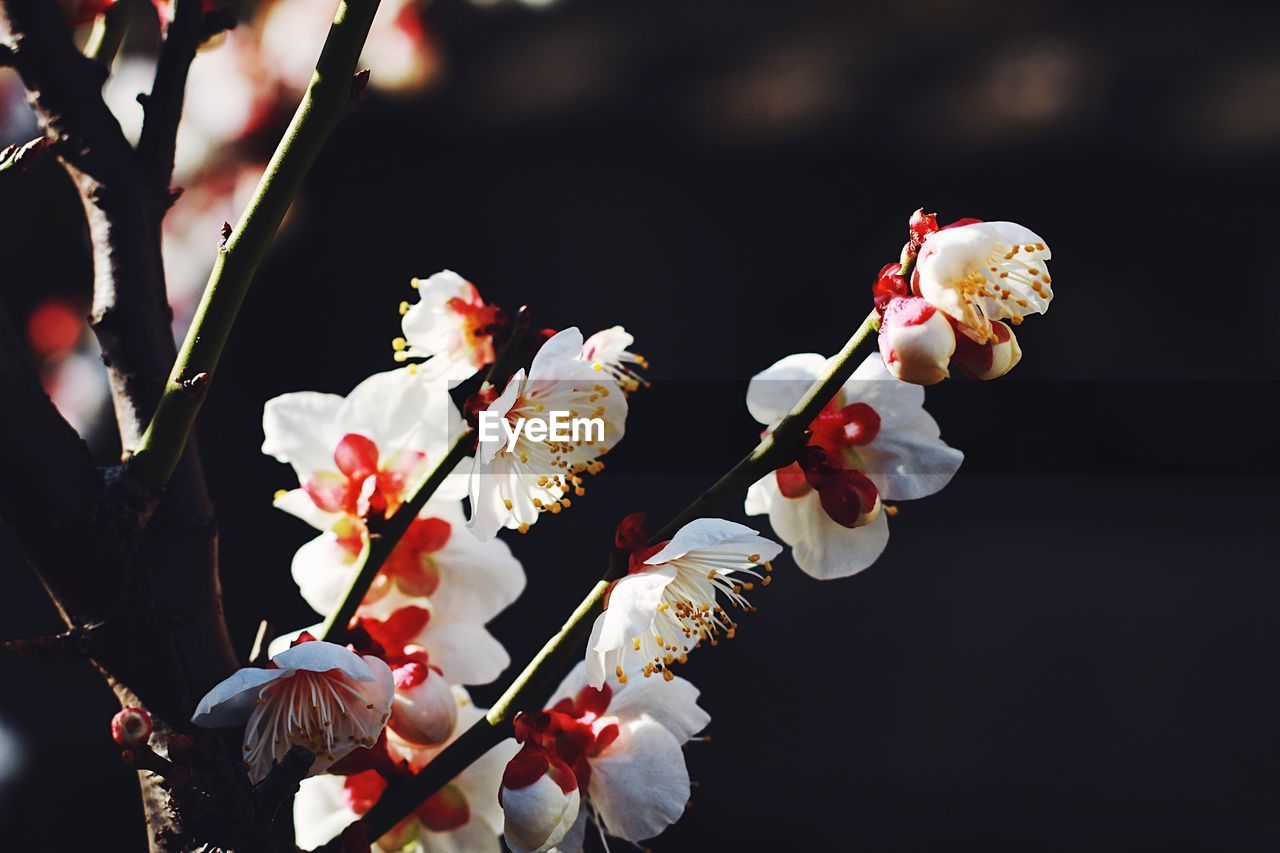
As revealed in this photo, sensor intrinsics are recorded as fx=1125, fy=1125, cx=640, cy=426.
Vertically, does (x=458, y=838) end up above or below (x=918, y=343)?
below

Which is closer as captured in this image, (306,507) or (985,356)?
(985,356)

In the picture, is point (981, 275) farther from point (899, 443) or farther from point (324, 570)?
point (324, 570)

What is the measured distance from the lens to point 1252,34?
4.70ft

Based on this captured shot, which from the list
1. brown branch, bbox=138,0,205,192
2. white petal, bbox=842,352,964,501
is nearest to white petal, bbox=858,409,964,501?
white petal, bbox=842,352,964,501

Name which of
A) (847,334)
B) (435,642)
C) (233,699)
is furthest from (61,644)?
(847,334)

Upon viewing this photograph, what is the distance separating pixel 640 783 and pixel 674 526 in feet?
0.35

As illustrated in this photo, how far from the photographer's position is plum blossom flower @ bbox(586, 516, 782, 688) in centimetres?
33

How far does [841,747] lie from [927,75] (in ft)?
2.95

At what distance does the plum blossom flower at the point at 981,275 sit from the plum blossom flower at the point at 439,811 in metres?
0.26

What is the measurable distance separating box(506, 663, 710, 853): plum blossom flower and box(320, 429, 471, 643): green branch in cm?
8

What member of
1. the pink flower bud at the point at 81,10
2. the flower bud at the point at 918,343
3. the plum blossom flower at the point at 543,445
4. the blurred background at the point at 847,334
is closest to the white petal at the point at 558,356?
the plum blossom flower at the point at 543,445

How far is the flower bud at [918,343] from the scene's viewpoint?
32 centimetres

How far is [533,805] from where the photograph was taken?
36cm

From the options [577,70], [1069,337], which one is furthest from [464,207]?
[1069,337]
